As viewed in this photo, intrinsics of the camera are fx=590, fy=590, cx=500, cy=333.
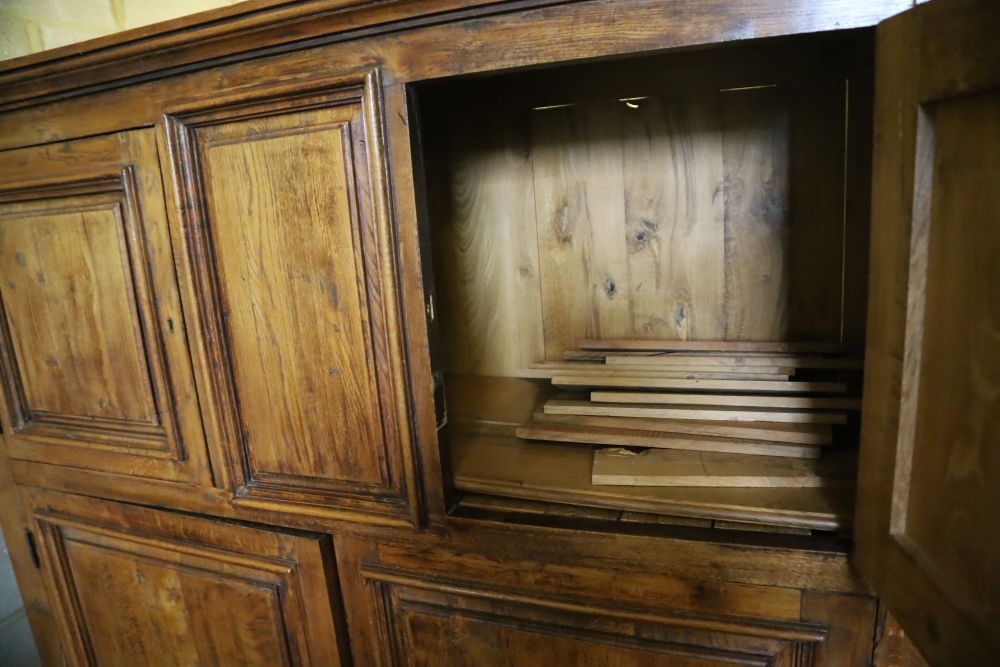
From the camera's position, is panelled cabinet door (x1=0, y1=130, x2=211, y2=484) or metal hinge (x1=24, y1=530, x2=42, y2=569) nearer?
panelled cabinet door (x1=0, y1=130, x2=211, y2=484)

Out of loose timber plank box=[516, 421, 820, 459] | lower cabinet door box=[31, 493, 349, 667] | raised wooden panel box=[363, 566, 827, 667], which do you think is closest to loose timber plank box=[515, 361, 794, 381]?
loose timber plank box=[516, 421, 820, 459]

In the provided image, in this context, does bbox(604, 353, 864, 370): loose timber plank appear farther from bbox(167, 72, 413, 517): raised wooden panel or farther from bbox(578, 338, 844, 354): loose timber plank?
bbox(167, 72, 413, 517): raised wooden panel

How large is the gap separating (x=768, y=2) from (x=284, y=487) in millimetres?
1027

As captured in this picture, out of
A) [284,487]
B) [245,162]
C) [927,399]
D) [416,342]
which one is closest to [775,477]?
[927,399]

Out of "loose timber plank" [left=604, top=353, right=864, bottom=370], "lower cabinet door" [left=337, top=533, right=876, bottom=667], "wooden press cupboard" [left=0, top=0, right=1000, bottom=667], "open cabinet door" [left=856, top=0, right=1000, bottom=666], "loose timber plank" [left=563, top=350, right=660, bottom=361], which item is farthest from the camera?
"loose timber plank" [left=563, top=350, right=660, bottom=361]

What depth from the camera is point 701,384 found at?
1.08 m

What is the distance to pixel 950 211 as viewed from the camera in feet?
1.90

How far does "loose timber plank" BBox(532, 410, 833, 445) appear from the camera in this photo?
960 millimetres

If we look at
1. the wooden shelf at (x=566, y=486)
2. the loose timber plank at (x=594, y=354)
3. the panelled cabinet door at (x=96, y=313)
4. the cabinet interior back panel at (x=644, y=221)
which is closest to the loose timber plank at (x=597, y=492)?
the wooden shelf at (x=566, y=486)

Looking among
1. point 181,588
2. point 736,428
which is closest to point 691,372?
point 736,428

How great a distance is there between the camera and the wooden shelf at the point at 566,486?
843mm

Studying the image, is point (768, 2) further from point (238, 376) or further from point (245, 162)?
point (238, 376)

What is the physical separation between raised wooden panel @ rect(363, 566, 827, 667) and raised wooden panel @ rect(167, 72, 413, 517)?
0.59ft

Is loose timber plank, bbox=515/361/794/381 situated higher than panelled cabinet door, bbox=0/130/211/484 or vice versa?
panelled cabinet door, bbox=0/130/211/484
